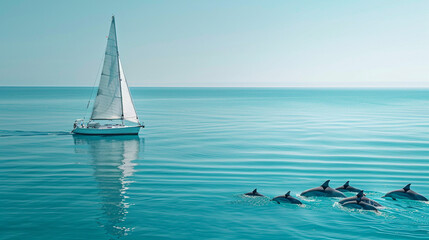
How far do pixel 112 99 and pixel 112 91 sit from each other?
149 cm

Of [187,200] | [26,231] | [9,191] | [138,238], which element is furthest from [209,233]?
[9,191]

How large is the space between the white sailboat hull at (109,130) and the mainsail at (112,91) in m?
2.24

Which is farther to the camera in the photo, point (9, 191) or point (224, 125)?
point (224, 125)

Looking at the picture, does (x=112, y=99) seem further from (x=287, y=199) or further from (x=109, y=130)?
(x=287, y=199)

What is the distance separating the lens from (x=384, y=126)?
85.1 metres

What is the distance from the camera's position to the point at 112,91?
71.1 meters

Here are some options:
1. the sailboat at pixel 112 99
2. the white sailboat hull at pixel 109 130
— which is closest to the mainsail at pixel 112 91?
the sailboat at pixel 112 99

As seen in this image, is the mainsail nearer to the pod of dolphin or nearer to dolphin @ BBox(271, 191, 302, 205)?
the pod of dolphin

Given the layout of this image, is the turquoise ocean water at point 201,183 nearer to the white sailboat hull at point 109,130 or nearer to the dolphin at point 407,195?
the dolphin at point 407,195

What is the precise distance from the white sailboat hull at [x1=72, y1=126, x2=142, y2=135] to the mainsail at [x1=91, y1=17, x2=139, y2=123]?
2.24 m

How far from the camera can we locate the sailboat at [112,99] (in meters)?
69.9

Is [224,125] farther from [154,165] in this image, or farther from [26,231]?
[26,231]

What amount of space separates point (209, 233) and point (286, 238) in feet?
15.4

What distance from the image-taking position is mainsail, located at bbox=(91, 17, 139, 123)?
70088 millimetres
